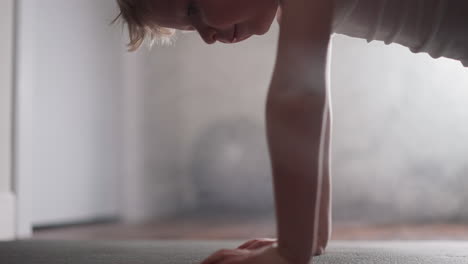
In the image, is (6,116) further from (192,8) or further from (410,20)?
(410,20)

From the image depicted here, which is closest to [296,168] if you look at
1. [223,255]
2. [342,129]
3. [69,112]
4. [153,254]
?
[223,255]

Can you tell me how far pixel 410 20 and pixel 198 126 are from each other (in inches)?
73.1

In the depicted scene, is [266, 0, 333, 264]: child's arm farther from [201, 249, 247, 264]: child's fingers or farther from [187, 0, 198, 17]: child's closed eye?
[187, 0, 198, 17]: child's closed eye

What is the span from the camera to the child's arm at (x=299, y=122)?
1.67ft

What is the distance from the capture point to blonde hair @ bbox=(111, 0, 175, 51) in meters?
0.80

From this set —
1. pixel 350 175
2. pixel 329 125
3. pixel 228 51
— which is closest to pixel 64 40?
pixel 228 51

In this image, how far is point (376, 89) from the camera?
2.25 m

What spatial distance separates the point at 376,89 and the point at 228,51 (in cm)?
72

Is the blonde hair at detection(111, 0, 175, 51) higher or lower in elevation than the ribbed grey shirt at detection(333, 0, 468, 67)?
higher

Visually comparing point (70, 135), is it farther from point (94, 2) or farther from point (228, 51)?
point (228, 51)

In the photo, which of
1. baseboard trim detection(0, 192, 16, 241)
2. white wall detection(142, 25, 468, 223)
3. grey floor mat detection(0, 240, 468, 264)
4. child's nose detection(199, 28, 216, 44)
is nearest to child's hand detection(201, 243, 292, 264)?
grey floor mat detection(0, 240, 468, 264)

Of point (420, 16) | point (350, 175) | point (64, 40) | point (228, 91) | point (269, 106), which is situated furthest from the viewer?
point (228, 91)

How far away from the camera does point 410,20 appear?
2.48 ft

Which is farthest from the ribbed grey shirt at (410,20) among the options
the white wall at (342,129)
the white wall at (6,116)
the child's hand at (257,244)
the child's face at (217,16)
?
the white wall at (342,129)
